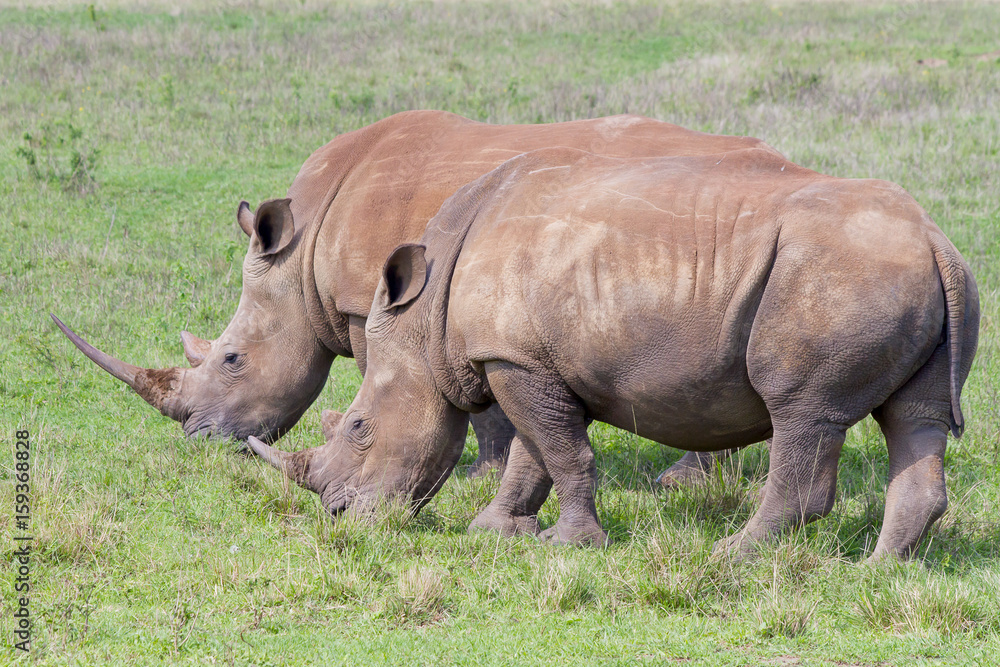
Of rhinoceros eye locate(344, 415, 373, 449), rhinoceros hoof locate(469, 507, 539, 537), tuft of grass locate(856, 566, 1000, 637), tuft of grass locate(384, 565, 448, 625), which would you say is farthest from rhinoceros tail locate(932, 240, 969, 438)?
rhinoceros eye locate(344, 415, 373, 449)

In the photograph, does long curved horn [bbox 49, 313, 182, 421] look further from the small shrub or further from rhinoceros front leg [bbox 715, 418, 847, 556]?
the small shrub

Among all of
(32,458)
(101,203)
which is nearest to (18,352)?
(32,458)

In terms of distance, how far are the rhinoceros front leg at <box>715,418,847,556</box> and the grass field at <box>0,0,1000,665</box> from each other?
13 cm

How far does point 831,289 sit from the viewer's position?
4438 mm

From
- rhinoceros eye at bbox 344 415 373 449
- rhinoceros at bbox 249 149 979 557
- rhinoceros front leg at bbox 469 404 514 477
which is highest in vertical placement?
rhinoceros at bbox 249 149 979 557

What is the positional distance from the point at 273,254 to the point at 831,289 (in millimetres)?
3529

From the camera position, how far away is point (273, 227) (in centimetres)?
672

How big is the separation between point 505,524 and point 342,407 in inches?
98.6

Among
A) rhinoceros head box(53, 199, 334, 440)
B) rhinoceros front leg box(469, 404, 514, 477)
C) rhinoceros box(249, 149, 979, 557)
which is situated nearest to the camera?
rhinoceros box(249, 149, 979, 557)

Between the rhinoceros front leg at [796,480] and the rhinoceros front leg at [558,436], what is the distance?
0.69 meters

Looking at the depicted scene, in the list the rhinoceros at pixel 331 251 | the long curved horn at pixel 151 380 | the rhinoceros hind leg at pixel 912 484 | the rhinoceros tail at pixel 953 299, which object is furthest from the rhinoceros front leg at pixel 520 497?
the long curved horn at pixel 151 380

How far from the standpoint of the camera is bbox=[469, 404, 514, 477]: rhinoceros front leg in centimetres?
689

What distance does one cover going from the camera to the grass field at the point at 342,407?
14.7ft

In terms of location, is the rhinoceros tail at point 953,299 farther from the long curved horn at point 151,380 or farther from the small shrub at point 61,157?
the small shrub at point 61,157
